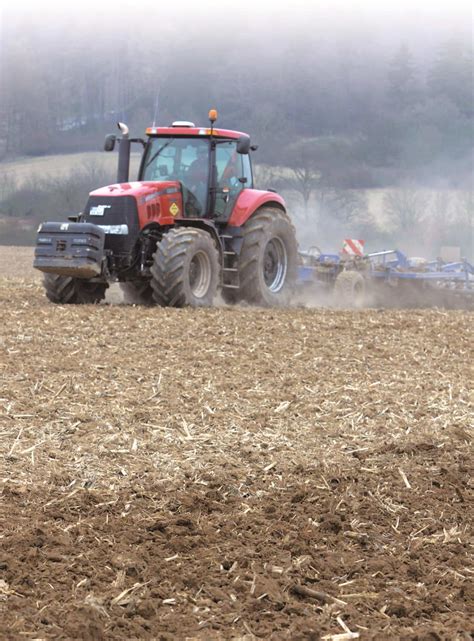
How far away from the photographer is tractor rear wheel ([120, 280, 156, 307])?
12.1m

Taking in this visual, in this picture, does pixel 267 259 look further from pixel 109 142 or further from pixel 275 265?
pixel 109 142

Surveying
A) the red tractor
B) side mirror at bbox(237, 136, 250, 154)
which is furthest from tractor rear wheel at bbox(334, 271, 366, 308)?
side mirror at bbox(237, 136, 250, 154)

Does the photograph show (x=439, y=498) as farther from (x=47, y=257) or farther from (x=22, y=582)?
(x=47, y=257)

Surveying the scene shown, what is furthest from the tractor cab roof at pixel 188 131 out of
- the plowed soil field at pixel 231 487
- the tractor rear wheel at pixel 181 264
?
the plowed soil field at pixel 231 487

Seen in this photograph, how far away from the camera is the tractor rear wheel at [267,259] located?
12109mm

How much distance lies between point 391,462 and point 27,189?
106ft

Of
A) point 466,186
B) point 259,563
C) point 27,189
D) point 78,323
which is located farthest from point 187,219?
point 27,189

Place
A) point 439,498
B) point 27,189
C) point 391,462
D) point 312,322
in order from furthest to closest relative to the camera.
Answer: point 27,189
point 312,322
point 391,462
point 439,498

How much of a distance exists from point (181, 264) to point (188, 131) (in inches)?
76.6

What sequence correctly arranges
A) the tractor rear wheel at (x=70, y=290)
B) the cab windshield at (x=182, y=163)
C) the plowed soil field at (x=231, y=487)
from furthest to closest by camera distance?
the cab windshield at (x=182, y=163) < the tractor rear wheel at (x=70, y=290) < the plowed soil field at (x=231, y=487)

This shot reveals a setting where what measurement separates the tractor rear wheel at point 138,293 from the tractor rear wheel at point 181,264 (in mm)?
896

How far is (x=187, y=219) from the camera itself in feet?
37.9

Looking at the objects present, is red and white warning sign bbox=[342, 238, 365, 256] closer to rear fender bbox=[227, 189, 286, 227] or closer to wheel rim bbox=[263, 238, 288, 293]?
wheel rim bbox=[263, 238, 288, 293]

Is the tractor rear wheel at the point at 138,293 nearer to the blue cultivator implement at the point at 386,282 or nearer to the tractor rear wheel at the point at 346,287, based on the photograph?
the blue cultivator implement at the point at 386,282
